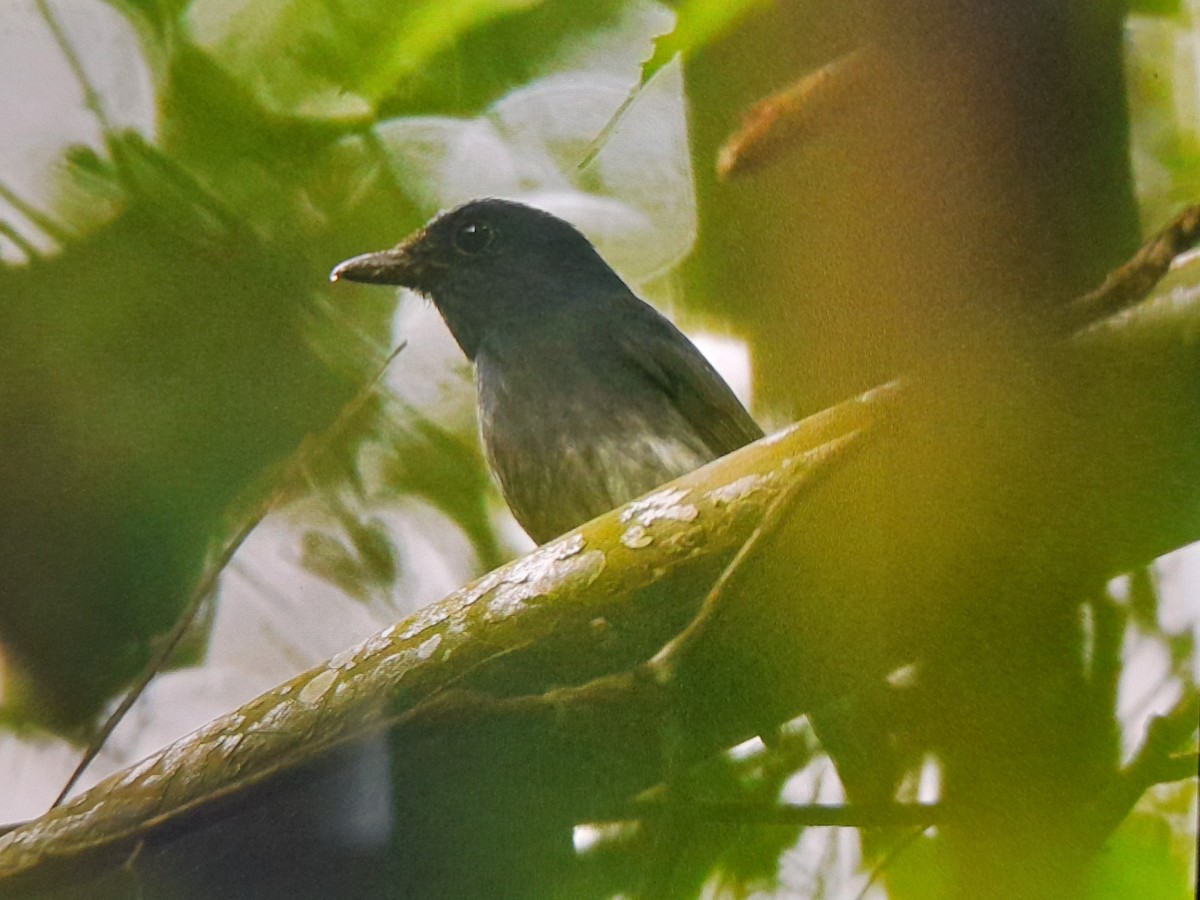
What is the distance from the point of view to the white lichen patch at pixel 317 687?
1271 millimetres

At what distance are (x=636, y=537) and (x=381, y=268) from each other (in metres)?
0.50

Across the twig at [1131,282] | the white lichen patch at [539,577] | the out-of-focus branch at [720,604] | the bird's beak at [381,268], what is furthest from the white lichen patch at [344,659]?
the twig at [1131,282]

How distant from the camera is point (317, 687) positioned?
4.19 feet

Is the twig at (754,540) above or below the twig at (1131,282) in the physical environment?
below

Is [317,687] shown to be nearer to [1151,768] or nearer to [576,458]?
[576,458]

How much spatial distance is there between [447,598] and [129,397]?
1.59ft

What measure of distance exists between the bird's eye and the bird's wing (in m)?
0.22

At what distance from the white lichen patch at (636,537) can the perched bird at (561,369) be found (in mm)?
156

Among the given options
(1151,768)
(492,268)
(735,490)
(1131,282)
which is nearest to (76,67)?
(492,268)

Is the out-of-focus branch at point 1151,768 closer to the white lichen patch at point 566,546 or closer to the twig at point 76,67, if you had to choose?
the white lichen patch at point 566,546

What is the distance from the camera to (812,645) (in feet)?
4.53

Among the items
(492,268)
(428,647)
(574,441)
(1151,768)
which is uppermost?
(492,268)

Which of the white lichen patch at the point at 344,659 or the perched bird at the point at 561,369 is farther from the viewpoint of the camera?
the perched bird at the point at 561,369

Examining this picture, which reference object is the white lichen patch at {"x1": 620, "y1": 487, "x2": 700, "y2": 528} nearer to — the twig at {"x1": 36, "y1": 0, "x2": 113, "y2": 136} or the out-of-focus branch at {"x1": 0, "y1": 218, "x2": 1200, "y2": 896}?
the out-of-focus branch at {"x1": 0, "y1": 218, "x2": 1200, "y2": 896}
